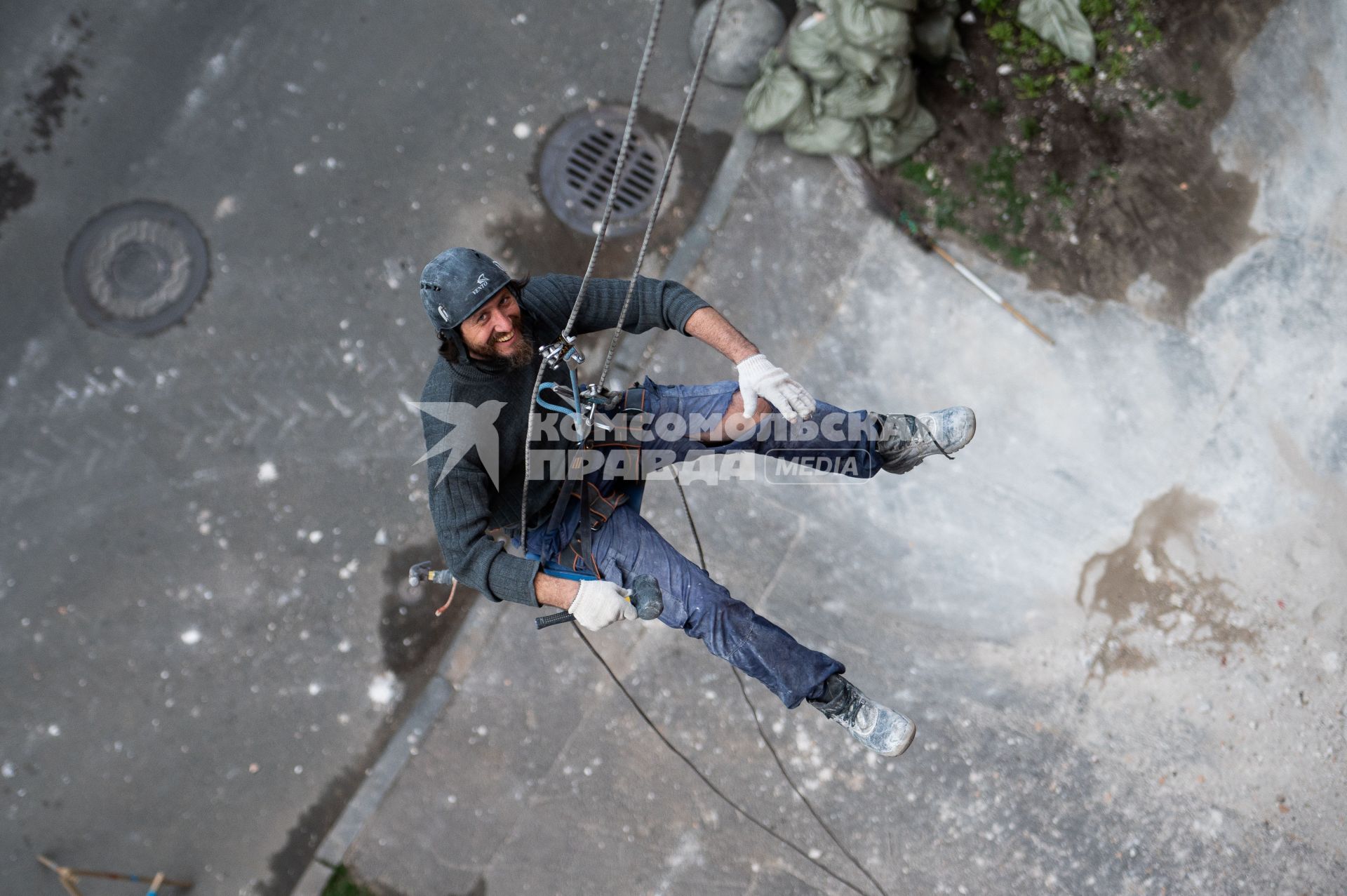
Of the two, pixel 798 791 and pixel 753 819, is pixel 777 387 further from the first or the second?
pixel 753 819

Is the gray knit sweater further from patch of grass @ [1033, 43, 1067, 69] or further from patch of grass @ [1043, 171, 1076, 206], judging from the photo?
patch of grass @ [1033, 43, 1067, 69]

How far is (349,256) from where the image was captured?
5148 mm

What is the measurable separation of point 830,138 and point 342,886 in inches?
185

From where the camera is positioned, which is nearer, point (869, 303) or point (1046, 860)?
point (1046, 860)

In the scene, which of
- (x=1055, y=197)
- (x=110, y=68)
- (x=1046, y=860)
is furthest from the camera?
(x=110, y=68)

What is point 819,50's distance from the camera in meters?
4.81

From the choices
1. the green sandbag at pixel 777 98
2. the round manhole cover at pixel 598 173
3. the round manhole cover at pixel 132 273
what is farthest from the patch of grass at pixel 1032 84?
the round manhole cover at pixel 132 273

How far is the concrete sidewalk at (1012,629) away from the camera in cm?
456

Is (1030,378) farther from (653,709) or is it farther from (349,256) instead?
(349,256)

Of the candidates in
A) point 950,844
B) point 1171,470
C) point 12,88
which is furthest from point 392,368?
point 1171,470

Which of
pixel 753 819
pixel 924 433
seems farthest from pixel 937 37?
pixel 753 819

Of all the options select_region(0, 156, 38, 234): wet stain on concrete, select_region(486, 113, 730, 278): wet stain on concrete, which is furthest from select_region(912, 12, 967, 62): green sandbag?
select_region(0, 156, 38, 234): wet stain on concrete

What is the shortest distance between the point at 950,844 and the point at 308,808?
334cm

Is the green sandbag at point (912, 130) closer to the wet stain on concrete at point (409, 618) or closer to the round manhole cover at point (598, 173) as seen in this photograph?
the round manhole cover at point (598, 173)
